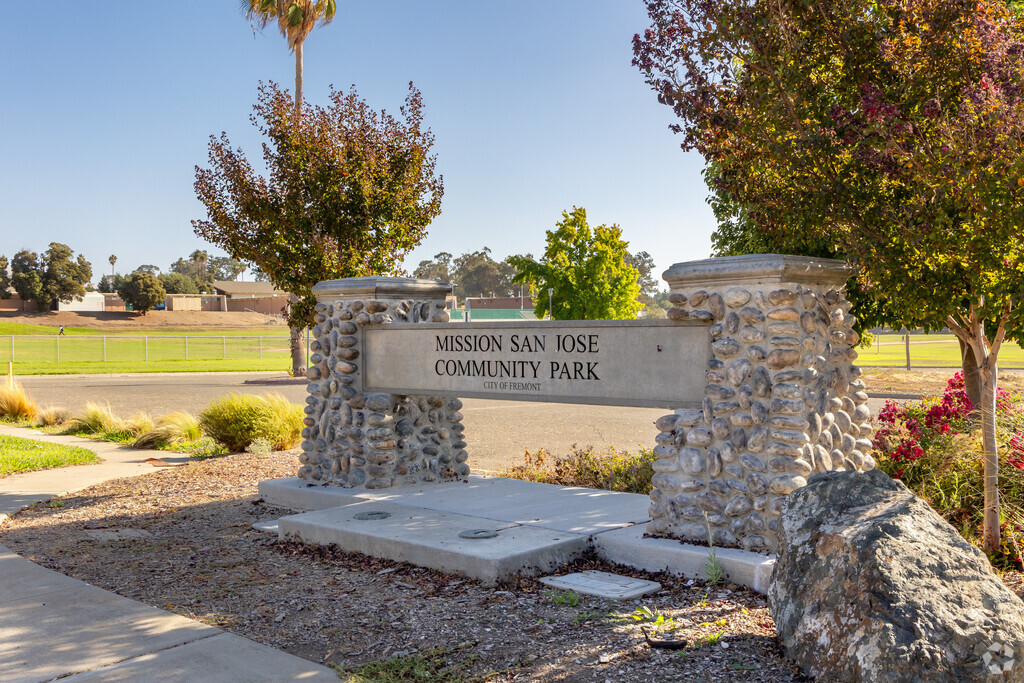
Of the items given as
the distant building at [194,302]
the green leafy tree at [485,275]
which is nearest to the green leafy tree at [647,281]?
the green leafy tree at [485,275]

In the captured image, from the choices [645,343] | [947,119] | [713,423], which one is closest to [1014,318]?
[947,119]

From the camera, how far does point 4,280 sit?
269ft

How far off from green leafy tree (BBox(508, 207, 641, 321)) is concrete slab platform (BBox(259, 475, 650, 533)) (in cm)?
2810

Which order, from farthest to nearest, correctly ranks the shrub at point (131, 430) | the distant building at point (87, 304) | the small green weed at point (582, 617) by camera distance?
the distant building at point (87, 304)
the shrub at point (131, 430)
the small green weed at point (582, 617)

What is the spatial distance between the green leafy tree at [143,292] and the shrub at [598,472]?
77.8 meters

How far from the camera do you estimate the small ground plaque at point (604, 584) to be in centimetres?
535

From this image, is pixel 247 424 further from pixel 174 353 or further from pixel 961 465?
pixel 174 353

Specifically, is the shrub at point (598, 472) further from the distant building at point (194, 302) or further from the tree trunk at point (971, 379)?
the distant building at point (194, 302)

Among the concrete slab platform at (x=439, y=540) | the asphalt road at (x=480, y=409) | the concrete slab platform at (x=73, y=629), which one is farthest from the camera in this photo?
the asphalt road at (x=480, y=409)

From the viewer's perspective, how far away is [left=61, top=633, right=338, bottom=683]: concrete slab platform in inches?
169

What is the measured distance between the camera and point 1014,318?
18.1ft

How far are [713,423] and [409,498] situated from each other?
9.95 feet

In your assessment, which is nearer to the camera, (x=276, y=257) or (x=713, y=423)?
(x=713, y=423)

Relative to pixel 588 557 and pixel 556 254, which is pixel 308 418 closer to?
pixel 588 557
